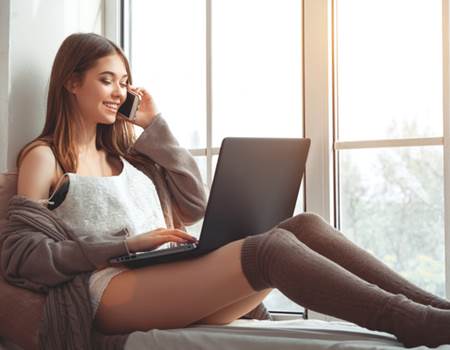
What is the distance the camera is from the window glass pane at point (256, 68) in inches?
91.9

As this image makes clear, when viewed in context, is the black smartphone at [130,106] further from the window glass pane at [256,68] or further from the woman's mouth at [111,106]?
the window glass pane at [256,68]

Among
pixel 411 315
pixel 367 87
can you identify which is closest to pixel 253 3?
pixel 367 87

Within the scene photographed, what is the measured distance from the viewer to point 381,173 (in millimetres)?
2143

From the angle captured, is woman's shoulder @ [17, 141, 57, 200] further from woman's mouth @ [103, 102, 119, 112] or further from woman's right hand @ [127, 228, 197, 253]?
woman's right hand @ [127, 228, 197, 253]

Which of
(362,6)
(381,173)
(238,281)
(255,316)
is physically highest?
(362,6)

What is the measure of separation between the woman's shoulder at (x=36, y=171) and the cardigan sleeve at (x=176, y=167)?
32 cm

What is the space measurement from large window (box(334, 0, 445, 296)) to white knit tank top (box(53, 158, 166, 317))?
57 centimetres

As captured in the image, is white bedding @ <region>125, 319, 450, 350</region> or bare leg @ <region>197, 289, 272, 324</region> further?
bare leg @ <region>197, 289, 272, 324</region>

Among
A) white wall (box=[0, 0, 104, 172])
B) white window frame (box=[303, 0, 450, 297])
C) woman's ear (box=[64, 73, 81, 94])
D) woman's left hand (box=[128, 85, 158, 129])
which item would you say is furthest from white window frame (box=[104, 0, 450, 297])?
white wall (box=[0, 0, 104, 172])

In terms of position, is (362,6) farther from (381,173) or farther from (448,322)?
(448,322)

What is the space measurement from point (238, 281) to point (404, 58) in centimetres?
90

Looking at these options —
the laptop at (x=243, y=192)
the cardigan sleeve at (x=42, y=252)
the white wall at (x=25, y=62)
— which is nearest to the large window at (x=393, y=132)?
the laptop at (x=243, y=192)

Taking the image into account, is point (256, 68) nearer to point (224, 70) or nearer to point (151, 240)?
point (224, 70)

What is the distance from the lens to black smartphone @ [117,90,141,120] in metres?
2.23
